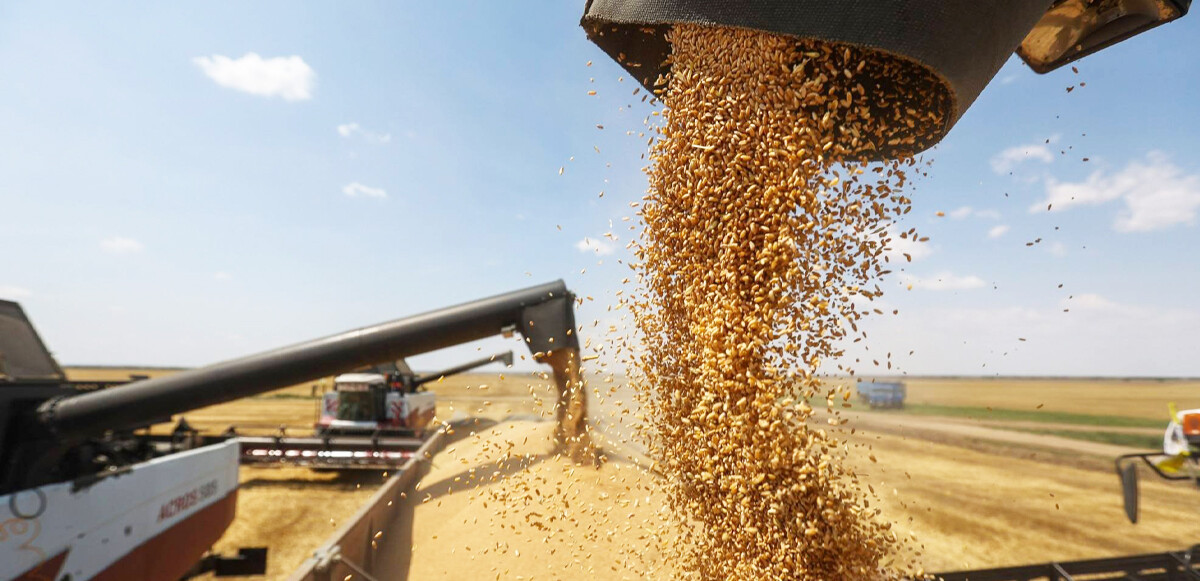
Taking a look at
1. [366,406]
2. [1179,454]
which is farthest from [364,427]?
[1179,454]

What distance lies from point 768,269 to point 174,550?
4.45 m

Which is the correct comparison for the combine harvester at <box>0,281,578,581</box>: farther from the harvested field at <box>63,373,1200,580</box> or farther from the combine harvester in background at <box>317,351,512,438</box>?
the combine harvester in background at <box>317,351,512,438</box>

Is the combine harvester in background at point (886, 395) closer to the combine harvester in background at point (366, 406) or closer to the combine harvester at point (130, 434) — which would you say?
→ the combine harvester in background at point (366, 406)

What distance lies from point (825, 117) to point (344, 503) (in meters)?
7.69

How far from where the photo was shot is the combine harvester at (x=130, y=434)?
2.92 m

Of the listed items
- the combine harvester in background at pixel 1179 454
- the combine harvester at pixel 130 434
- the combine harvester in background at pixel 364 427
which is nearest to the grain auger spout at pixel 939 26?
the combine harvester in background at pixel 1179 454

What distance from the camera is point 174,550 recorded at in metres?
3.88

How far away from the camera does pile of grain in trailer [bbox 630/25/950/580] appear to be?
7.13 feet

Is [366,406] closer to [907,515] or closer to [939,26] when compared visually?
[907,515]

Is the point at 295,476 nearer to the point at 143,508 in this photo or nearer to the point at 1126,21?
the point at 143,508

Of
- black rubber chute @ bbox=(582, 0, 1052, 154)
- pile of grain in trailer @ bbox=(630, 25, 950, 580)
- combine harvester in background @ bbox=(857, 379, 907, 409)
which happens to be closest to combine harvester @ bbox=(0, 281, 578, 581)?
pile of grain in trailer @ bbox=(630, 25, 950, 580)

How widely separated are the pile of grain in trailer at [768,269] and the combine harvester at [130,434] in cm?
141

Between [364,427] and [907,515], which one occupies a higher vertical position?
[364,427]

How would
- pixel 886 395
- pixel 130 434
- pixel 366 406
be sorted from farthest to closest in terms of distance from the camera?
1. pixel 886 395
2. pixel 366 406
3. pixel 130 434
